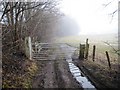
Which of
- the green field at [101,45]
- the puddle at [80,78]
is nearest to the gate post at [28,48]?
the puddle at [80,78]

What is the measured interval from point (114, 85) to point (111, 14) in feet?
20.8

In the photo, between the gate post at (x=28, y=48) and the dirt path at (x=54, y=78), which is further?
the gate post at (x=28, y=48)

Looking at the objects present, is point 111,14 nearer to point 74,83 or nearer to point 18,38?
point 74,83

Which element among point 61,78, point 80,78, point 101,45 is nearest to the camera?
point 61,78

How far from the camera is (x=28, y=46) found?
59.0ft

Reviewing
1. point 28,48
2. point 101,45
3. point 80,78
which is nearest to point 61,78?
point 80,78

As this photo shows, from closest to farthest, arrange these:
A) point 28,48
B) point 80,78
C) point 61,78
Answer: point 61,78, point 80,78, point 28,48

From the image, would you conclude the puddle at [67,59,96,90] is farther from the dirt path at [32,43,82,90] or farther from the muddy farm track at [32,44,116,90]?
the dirt path at [32,43,82,90]

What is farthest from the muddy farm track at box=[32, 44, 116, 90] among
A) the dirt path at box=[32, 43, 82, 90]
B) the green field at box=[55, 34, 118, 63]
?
the green field at box=[55, 34, 118, 63]

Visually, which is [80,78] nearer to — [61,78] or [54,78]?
[61,78]

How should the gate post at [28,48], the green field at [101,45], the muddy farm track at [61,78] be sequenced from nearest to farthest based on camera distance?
the muddy farm track at [61,78] < the gate post at [28,48] < the green field at [101,45]

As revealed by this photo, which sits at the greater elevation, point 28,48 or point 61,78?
point 28,48

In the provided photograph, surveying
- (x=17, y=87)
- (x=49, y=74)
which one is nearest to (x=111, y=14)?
(x=49, y=74)

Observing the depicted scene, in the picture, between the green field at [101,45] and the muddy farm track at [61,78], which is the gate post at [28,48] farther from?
the green field at [101,45]
